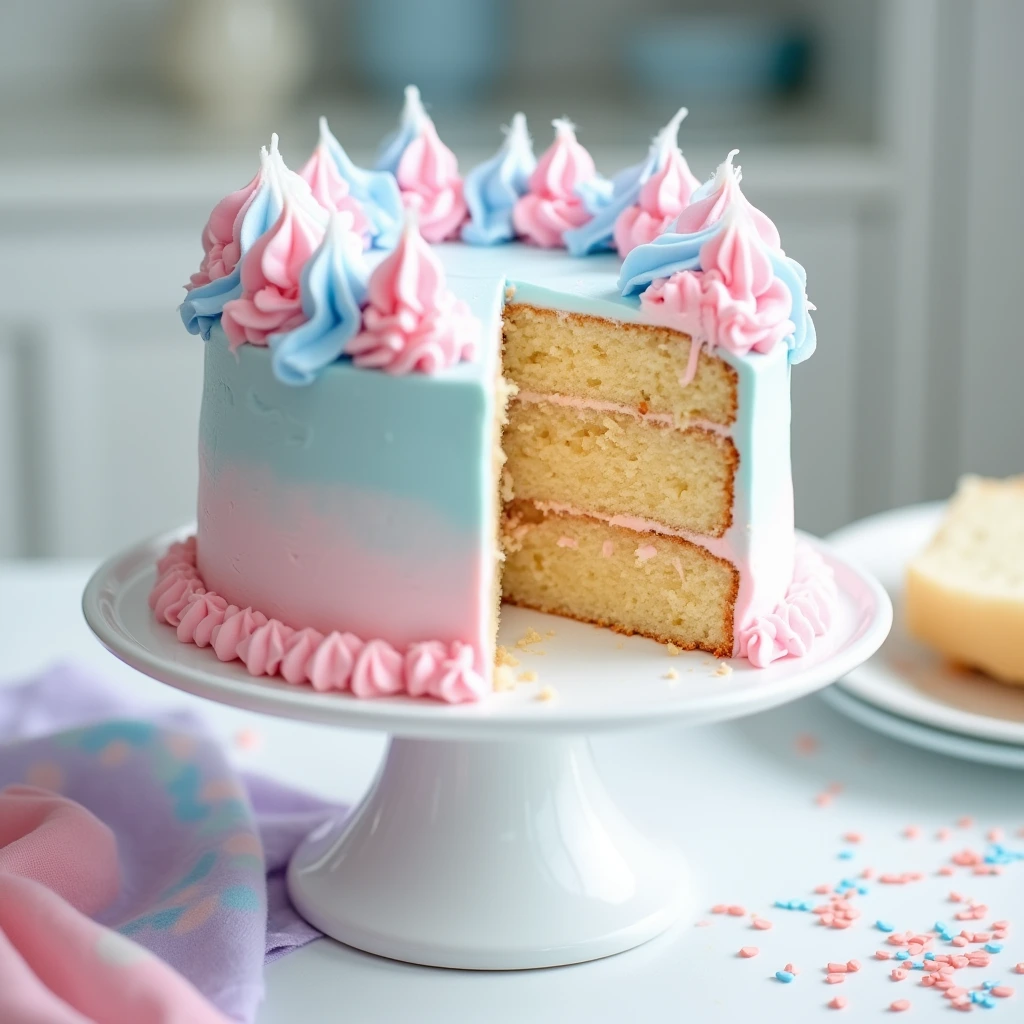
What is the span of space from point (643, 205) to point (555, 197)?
0.16 metres

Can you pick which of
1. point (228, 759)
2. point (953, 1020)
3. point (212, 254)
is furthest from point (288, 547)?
point (953, 1020)

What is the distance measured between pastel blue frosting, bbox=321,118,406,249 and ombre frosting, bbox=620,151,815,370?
0.33 meters

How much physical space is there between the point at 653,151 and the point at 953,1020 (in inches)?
38.4

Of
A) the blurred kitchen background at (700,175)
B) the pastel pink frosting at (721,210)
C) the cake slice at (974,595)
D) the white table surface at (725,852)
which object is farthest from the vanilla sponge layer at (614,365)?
the blurred kitchen background at (700,175)

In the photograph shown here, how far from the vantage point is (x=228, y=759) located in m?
1.83

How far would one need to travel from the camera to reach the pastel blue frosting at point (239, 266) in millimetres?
1528

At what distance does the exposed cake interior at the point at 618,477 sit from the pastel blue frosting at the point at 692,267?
0.18 ft

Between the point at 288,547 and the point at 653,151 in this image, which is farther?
the point at 653,151

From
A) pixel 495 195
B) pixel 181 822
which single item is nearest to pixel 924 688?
pixel 495 195

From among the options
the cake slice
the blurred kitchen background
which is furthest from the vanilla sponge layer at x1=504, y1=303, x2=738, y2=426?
the blurred kitchen background

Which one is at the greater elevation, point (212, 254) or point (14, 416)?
point (212, 254)

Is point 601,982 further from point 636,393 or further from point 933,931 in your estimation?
point 636,393

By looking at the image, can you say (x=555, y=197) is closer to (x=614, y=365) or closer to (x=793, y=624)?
(x=614, y=365)

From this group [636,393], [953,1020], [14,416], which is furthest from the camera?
[14,416]
